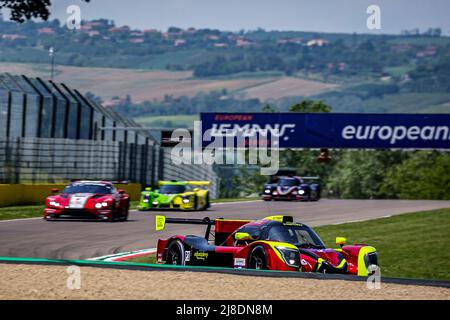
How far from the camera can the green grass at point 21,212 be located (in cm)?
2674

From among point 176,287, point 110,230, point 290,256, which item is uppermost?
point 110,230

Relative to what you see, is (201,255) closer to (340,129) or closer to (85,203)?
(85,203)

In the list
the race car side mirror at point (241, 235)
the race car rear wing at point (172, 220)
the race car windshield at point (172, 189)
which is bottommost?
the race car side mirror at point (241, 235)

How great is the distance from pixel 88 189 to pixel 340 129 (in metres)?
24.5

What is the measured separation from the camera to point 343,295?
1261cm

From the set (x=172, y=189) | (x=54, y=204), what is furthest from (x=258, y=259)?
(x=172, y=189)

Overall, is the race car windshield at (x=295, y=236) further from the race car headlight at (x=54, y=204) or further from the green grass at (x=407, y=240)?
the race car headlight at (x=54, y=204)

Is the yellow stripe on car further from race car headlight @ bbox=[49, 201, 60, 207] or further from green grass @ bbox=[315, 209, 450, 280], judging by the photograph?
race car headlight @ bbox=[49, 201, 60, 207]

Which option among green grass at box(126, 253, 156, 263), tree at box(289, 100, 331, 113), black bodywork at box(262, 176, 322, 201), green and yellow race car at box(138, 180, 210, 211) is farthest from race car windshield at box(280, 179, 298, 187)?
tree at box(289, 100, 331, 113)

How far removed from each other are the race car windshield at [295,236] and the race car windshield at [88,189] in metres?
11.7

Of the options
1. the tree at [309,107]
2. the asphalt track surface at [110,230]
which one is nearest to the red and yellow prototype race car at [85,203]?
the asphalt track surface at [110,230]

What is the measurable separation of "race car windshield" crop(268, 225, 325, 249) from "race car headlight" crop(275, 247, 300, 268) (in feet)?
1.26

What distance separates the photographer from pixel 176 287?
12.9 metres
